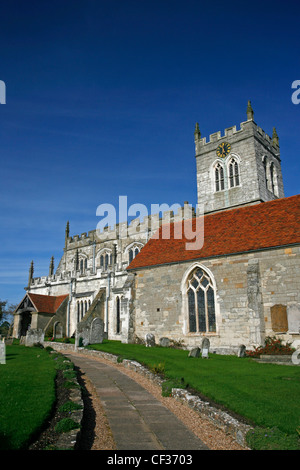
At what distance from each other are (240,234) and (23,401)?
14.5 m

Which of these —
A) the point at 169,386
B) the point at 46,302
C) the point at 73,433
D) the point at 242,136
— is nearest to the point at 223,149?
the point at 242,136

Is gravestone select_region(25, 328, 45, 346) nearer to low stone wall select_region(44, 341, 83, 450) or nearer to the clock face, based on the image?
low stone wall select_region(44, 341, 83, 450)

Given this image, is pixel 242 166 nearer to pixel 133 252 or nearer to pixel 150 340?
pixel 133 252

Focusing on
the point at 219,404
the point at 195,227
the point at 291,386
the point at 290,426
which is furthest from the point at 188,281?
the point at 290,426

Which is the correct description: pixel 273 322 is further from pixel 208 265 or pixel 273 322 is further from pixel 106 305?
pixel 106 305

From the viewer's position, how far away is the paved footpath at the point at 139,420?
18.4 ft

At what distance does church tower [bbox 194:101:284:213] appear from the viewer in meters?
29.0

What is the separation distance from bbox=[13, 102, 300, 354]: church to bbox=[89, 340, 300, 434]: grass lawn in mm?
3096

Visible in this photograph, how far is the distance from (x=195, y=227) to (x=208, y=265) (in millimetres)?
4446

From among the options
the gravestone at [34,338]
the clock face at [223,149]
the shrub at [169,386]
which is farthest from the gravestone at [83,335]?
the clock face at [223,149]

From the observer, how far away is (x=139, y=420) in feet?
22.6

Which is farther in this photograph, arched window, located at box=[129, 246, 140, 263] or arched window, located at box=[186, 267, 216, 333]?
arched window, located at box=[129, 246, 140, 263]

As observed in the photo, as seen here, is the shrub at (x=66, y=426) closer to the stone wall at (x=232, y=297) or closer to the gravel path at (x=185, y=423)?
the gravel path at (x=185, y=423)

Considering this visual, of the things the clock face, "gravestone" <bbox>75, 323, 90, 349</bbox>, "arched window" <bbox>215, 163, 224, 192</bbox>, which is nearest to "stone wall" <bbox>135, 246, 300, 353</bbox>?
"gravestone" <bbox>75, 323, 90, 349</bbox>
